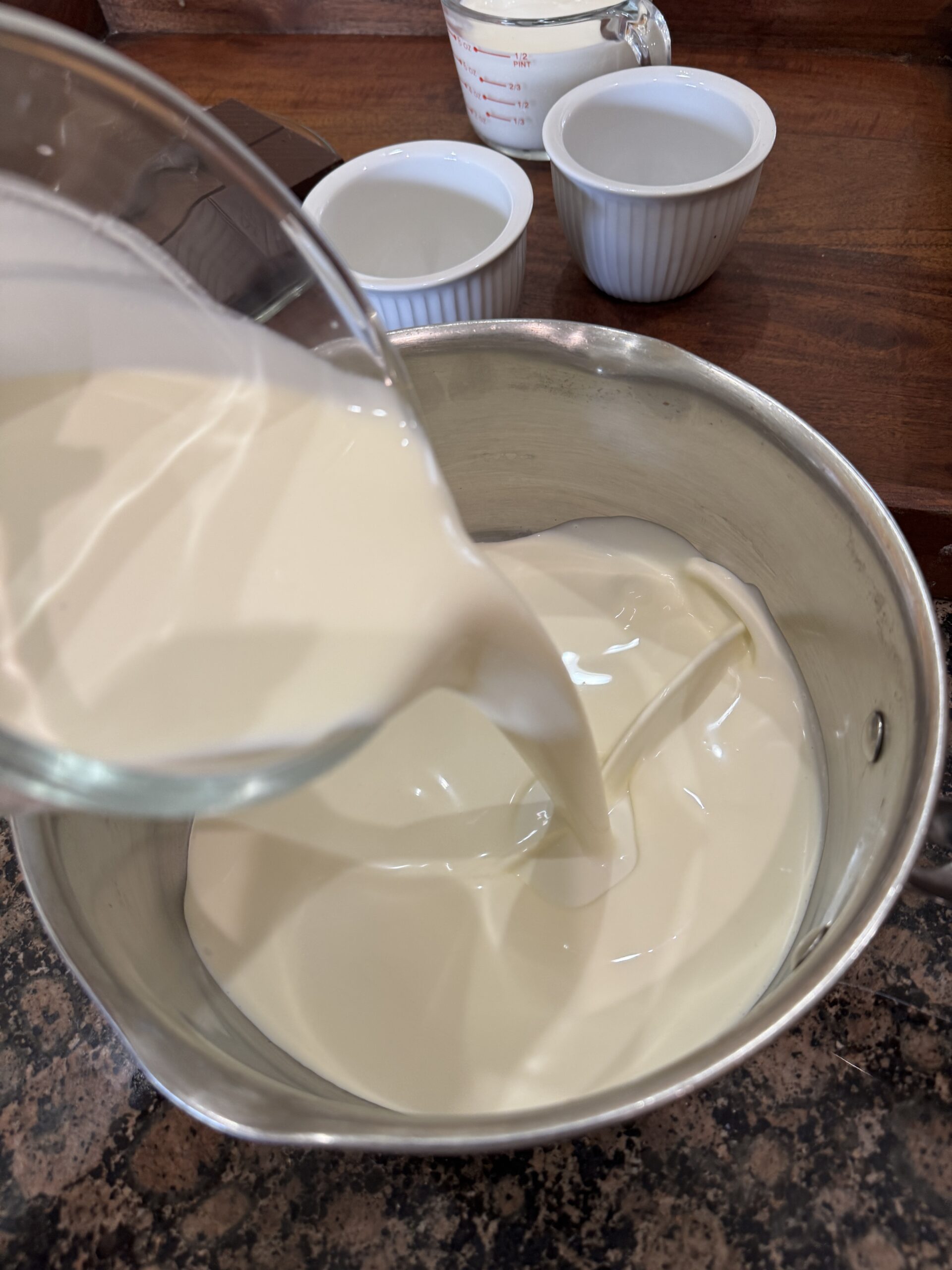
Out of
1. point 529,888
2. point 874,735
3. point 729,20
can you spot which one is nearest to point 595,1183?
point 529,888

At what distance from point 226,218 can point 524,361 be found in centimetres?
31

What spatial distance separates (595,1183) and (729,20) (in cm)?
131

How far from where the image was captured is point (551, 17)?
103 centimetres

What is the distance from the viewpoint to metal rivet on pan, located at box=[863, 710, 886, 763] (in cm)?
67

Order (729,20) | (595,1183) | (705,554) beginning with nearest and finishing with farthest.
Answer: (595,1183)
(705,554)
(729,20)

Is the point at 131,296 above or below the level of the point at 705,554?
above

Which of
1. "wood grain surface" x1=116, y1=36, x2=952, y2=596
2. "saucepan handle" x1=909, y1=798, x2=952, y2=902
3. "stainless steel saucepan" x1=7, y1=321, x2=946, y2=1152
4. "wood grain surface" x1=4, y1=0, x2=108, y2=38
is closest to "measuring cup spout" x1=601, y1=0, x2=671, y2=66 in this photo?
"wood grain surface" x1=116, y1=36, x2=952, y2=596

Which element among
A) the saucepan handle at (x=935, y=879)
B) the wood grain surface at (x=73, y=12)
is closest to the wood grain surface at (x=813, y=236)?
the wood grain surface at (x=73, y=12)

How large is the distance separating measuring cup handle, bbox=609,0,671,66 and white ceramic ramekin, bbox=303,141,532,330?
225 millimetres

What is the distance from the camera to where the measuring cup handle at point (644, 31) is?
1.02 meters

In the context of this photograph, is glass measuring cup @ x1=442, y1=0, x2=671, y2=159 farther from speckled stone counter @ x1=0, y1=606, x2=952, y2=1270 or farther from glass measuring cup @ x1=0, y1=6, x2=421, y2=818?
speckled stone counter @ x1=0, y1=606, x2=952, y2=1270

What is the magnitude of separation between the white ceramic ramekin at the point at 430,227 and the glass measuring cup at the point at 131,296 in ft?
0.96

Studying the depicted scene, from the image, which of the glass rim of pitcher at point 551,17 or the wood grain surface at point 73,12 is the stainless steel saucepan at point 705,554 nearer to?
the glass rim of pitcher at point 551,17

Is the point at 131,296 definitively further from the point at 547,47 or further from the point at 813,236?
the point at 813,236
